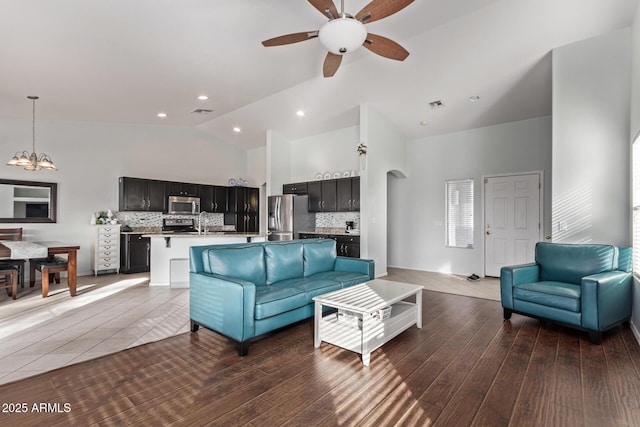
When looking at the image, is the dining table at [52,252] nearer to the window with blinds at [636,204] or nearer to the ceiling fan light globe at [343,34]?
the ceiling fan light globe at [343,34]

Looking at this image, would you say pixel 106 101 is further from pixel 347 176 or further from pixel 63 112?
pixel 347 176

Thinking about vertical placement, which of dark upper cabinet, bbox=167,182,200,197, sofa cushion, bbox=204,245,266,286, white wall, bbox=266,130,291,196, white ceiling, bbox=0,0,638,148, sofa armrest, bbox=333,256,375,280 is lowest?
sofa armrest, bbox=333,256,375,280

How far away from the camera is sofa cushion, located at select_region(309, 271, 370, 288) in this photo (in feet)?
11.8

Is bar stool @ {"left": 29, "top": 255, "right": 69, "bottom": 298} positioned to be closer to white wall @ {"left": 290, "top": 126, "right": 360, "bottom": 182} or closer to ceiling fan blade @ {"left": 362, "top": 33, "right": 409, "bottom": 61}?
white wall @ {"left": 290, "top": 126, "right": 360, "bottom": 182}

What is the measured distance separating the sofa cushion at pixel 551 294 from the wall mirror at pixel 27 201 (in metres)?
7.91

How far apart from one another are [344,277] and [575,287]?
7.94ft


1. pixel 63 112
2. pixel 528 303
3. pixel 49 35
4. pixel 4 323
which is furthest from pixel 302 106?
pixel 4 323

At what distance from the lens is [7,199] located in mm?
5676

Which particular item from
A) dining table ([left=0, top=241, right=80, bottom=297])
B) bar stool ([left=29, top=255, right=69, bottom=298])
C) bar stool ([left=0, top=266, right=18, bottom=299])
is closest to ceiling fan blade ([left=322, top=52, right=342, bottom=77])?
dining table ([left=0, top=241, right=80, bottom=297])

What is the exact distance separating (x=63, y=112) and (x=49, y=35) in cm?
294

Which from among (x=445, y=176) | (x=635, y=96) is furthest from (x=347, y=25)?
(x=445, y=176)

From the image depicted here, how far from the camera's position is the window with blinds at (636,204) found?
124 inches

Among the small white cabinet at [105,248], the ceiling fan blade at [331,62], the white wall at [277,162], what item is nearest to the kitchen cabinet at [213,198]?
the white wall at [277,162]

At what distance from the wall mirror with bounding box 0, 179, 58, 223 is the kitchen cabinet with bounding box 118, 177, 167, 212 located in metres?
1.13
